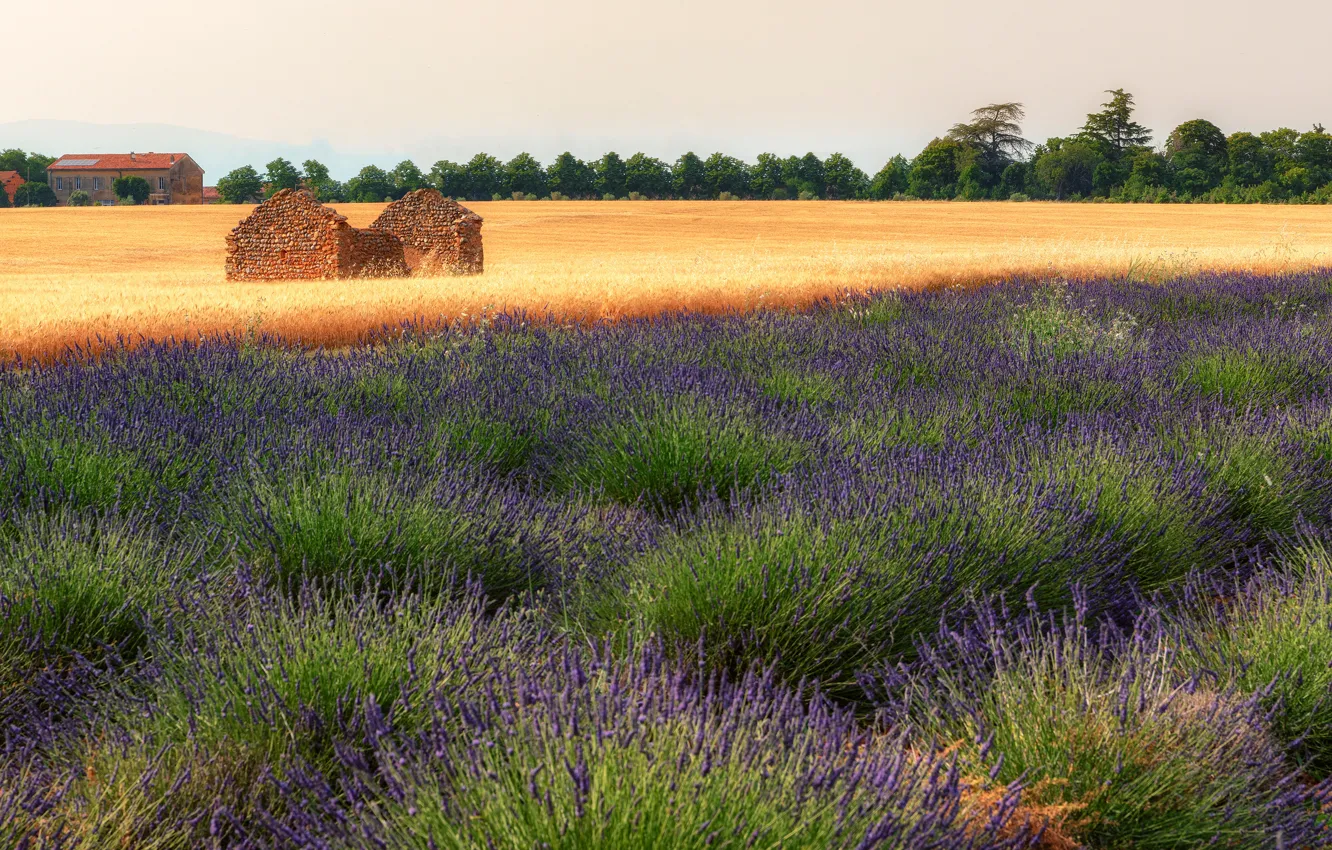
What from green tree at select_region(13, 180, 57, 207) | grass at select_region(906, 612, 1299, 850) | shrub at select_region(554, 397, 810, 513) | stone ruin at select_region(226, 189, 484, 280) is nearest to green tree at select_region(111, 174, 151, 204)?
green tree at select_region(13, 180, 57, 207)

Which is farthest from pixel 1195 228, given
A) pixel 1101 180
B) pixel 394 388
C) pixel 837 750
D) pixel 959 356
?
pixel 837 750

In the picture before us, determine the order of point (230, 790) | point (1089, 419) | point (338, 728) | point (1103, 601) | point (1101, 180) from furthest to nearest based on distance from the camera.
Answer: point (1101, 180) < point (1089, 419) < point (1103, 601) < point (338, 728) < point (230, 790)

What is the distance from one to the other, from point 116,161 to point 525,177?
52.5 m

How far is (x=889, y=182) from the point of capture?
7200 cm

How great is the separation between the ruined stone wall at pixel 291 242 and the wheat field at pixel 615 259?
0.91m

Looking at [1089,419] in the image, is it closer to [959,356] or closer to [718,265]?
[959,356]

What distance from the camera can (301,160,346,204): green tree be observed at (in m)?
71.1

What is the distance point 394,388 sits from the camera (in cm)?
534

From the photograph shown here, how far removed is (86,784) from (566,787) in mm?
1036

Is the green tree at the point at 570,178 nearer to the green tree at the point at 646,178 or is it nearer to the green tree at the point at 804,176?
the green tree at the point at 646,178

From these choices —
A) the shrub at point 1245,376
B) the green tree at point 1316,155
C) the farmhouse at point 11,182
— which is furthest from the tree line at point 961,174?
the shrub at point 1245,376

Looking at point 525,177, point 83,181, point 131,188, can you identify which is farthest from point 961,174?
point 83,181

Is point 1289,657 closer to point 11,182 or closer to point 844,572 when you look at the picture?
point 844,572

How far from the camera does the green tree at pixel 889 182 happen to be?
71688 millimetres
